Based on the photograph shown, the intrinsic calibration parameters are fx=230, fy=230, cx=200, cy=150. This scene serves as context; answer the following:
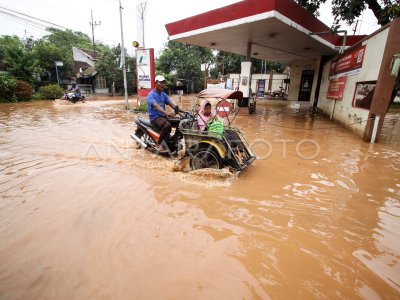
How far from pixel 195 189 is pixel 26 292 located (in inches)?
100

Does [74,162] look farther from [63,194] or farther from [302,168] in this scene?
[302,168]

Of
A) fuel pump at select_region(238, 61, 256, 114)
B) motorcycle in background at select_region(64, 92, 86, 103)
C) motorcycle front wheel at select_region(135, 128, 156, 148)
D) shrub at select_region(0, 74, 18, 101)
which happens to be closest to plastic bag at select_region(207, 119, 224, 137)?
motorcycle front wheel at select_region(135, 128, 156, 148)

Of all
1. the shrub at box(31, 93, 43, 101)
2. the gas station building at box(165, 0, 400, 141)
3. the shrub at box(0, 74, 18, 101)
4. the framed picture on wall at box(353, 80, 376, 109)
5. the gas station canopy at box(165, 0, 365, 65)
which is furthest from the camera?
the shrub at box(31, 93, 43, 101)

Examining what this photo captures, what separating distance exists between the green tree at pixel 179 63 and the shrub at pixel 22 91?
15.8 metres

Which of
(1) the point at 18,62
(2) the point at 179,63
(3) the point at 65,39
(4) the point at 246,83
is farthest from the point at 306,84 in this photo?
(3) the point at 65,39

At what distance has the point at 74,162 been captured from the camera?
5.32m

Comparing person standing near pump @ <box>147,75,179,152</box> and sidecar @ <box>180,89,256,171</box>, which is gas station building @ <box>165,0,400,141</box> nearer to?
sidecar @ <box>180,89,256,171</box>

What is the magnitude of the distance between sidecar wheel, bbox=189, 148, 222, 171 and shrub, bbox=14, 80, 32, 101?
20.5 metres

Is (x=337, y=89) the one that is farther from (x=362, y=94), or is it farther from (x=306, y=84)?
(x=306, y=84)

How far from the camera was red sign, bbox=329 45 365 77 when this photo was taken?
867 centimetres

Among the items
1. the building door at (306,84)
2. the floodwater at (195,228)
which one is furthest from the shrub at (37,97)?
the building door at (306,84)

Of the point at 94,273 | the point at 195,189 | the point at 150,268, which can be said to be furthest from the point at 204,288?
the point at 195,189

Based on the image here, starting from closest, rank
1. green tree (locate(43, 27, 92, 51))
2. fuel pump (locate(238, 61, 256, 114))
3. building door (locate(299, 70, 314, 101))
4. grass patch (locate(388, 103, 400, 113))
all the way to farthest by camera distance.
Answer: fuel pump (locate(238, 61, 256, 114)) < grass patch (locate(388, 103, 400, 113)) < building door (locate(299, 70, 314, 101)) < green tree (locate(43, 27, 92, 51))

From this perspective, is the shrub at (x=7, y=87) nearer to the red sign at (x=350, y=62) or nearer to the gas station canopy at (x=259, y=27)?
the gas station canopy at (x=259, y=27)
